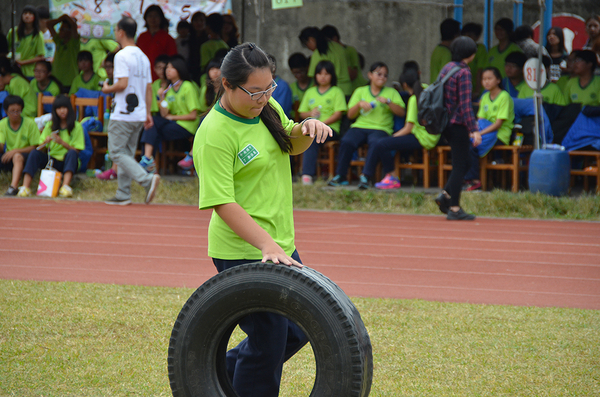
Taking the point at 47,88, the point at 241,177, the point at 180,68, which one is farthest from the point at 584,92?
the point at 241,177

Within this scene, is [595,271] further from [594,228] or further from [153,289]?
[153,289]

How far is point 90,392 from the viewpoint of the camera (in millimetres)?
3107

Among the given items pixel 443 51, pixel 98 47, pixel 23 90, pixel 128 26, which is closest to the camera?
pixel 128 26

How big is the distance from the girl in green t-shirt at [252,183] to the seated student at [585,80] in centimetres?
786

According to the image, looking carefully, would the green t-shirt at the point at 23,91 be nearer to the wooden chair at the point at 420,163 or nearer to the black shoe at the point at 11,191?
the black shoe at the point at 11,191

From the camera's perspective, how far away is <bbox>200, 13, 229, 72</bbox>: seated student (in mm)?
11680

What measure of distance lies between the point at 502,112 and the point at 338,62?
2944 millimetres

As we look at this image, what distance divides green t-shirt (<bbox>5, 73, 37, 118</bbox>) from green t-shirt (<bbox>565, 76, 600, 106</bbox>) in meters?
7.90

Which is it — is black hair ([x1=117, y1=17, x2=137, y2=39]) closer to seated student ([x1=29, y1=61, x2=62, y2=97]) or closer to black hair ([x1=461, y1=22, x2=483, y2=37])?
seated student ([x1=29, y1=61, x2=62, y2=97])

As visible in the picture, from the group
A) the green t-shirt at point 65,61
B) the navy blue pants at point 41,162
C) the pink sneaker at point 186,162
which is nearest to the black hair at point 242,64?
the pink sneaker at point 186,162

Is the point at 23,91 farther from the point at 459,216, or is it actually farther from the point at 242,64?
the point at 242,64

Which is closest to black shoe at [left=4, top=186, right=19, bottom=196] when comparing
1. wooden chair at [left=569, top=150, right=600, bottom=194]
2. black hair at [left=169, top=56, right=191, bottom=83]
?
black hair at [left=169, top=56, right=191, bottom=83]

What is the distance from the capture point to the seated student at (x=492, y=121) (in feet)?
30.2

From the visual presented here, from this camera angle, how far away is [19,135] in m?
10.2
